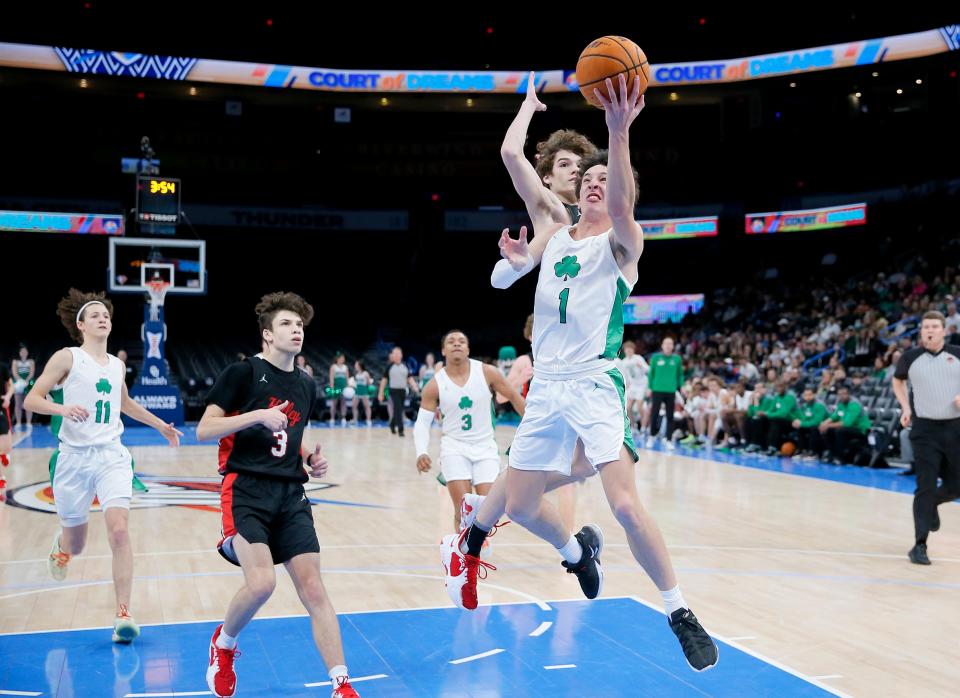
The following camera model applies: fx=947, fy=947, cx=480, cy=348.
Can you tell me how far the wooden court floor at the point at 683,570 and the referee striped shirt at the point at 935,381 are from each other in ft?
4.00

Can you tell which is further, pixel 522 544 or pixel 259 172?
pixel 259 172

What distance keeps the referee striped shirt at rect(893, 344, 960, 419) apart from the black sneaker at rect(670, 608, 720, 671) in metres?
4.80

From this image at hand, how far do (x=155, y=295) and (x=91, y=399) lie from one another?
15532mm

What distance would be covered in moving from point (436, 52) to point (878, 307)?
1710cm

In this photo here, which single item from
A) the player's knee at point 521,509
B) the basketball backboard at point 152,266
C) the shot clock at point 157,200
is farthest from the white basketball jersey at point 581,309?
the shot clock at point 157,200

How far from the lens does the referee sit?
7.52 meters

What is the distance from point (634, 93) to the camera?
140 inches

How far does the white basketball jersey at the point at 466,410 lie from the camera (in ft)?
23.2

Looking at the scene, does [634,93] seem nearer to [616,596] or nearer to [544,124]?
[616,596]

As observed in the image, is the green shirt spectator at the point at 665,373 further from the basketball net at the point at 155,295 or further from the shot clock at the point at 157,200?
the shot clock at the point at 157,200

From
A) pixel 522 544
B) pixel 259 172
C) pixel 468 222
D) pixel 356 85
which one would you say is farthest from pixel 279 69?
pixel 522 544

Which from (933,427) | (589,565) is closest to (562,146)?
(589,565)

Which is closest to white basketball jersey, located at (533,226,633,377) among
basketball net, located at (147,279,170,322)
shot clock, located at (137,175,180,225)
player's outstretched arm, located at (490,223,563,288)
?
player's outstretched arm, located at (490,223,563,288)

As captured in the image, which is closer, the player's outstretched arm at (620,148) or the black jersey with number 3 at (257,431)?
the player's outstretched arm at (620,148)
